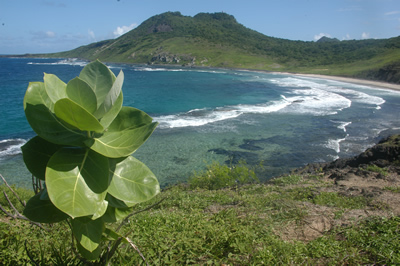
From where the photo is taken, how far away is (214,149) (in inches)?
717

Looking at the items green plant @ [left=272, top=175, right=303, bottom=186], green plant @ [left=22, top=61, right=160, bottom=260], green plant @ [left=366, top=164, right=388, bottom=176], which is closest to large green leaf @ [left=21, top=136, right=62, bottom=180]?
green plant @ [left=22, top=61, right=160, bottom=260]

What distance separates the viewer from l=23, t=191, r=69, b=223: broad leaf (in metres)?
1.37

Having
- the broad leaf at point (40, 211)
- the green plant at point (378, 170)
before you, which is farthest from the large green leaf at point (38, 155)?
the green plant at point (378, 170)

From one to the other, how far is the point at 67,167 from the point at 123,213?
1.42 ft

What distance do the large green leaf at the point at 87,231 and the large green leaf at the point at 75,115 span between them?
46cm

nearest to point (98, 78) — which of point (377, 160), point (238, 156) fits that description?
point (377, 160)

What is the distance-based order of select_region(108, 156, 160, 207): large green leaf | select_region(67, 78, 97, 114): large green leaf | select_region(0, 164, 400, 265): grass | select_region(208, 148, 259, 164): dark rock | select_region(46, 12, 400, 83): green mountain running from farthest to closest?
select_region(46, 12, 400, 83): green mountain < select_region(208, 148, 259, 164): dark rock < select_region(0, 164, 400, 265): grass < select_region(108, 156, 160, 207): large green leaf < select_region(67, 78, 97, 114): large green leaf

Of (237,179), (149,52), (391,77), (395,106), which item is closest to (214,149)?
(237,179)

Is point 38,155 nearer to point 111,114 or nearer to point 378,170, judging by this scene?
point 111,114

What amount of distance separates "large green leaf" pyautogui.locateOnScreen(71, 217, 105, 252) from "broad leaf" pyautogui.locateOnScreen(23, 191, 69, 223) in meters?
0.11

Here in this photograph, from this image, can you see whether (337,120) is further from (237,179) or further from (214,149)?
(237,179)

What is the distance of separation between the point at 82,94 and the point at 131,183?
1.60 feet

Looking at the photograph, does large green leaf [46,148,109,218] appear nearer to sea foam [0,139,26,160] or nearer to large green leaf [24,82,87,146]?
large green leaf [24,82,87,146]

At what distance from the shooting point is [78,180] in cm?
125
